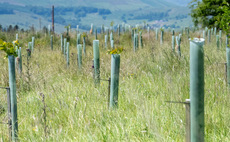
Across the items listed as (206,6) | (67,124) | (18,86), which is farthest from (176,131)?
(206,6)

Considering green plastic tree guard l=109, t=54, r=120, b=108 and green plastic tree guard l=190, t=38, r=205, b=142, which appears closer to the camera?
green plastic tree guard l=190, t=38, r=205, b=142

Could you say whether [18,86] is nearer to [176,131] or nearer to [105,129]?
[105,129]

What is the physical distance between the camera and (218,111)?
3.04 m

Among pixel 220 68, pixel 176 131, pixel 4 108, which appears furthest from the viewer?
pixel 220 68

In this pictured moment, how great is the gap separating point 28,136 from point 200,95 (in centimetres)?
194

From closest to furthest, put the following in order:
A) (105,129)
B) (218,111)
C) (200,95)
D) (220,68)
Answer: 1. (200,95)
2. (105,129)
3. (218,111)
4. (220,68)

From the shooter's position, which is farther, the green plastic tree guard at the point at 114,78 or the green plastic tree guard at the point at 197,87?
the green plastic tree guard at the point at 114,78

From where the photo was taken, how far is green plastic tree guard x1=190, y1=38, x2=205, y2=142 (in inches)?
68.2

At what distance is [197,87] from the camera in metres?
1.78

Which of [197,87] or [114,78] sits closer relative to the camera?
[197,87]

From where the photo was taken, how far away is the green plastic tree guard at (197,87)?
5.68ft

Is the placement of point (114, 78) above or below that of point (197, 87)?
below

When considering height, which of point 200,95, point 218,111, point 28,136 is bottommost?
point 28,136

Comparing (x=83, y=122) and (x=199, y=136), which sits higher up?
(x=199, y=136)
